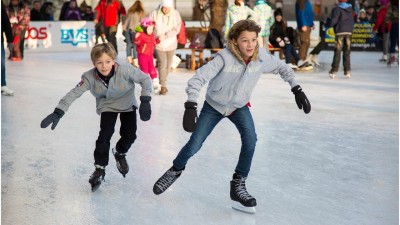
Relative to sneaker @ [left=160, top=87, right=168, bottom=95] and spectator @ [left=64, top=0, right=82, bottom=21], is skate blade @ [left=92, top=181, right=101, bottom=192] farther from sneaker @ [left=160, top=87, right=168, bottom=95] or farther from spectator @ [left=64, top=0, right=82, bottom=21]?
spectator @ [left=64, top=0, right=82, bottom=21]

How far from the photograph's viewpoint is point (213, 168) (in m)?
5.54

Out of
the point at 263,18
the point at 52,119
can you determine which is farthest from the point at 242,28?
the point at 263,18

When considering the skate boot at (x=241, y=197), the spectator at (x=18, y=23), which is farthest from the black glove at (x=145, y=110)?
the spectator at (x=18, y=23)

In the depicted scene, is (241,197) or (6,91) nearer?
(241,197)

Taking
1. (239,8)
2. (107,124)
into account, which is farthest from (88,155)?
(239,8)

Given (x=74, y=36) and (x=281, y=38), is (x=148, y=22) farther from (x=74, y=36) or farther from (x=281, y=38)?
(x=74, y=36)

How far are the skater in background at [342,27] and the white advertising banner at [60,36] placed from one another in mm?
8753

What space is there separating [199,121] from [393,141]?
9.40 ft

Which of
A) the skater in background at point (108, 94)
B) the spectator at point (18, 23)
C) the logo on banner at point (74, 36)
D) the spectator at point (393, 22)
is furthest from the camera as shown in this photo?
the logo on banner at point (74, 36)

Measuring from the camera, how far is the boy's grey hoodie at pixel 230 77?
4.14m

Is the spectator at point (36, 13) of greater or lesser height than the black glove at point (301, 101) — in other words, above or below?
below

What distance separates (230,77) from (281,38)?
10.7m

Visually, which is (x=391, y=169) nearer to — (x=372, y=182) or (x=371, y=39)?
(x=372, y=182)

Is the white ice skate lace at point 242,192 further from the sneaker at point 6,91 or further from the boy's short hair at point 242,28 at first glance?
the sneaker at point 6,91
